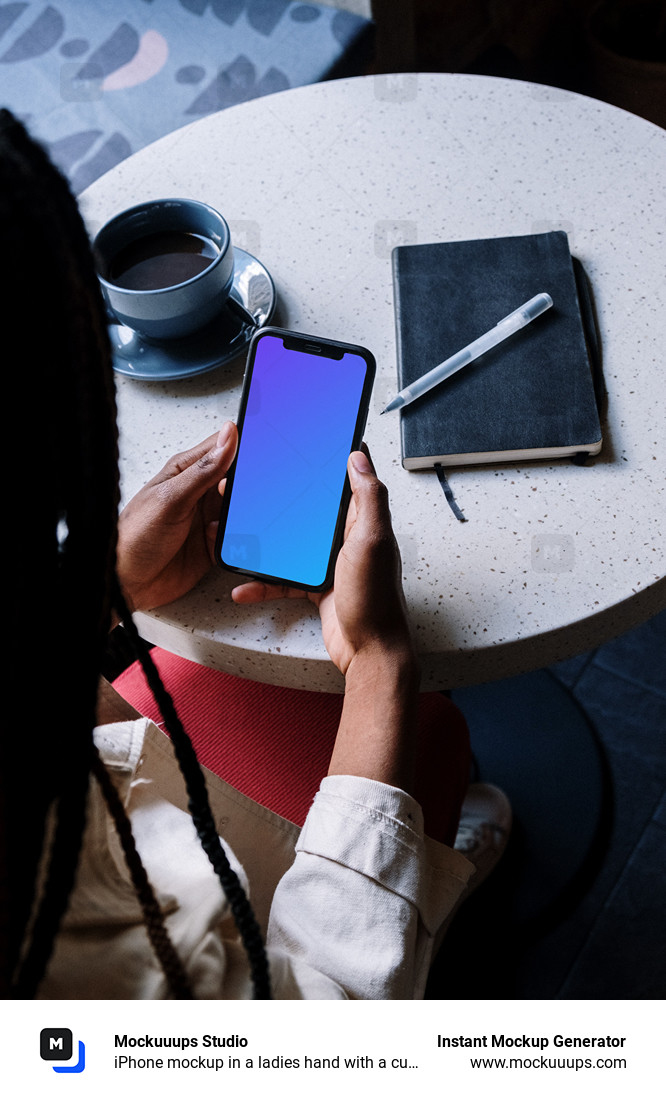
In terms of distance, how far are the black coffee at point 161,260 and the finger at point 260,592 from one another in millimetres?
Answer: 295

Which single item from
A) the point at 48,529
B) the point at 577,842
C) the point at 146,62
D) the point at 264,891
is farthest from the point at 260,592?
the point at 146,62

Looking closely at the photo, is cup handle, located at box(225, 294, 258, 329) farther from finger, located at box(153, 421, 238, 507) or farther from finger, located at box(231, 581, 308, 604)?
finger, located at box(231, 581, 308, 604)

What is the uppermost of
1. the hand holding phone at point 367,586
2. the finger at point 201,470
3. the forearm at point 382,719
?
the finger at point 201,470

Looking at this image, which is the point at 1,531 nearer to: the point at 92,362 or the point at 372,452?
the point at 92,362

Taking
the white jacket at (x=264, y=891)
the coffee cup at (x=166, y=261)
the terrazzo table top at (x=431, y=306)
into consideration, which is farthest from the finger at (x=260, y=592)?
the coffee cup at (x=166, y=261)

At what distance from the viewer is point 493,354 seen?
2.50 ft

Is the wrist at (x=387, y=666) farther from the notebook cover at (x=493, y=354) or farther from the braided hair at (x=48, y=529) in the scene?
the braided hair at (x=48, y=529)

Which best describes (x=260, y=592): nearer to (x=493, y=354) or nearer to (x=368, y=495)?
(x=368, y=495)

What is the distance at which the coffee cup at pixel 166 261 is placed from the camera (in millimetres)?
758
